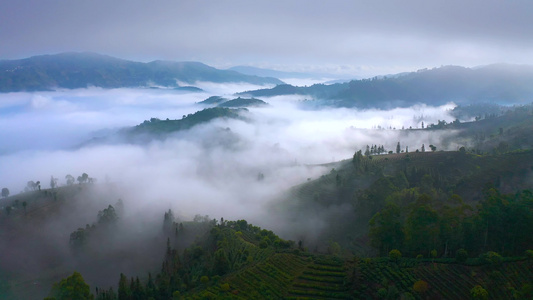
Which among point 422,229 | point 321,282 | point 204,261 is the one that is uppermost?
point 422,229

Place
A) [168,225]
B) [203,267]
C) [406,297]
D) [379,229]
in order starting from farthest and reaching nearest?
[168,225], [203,267], [379,229], [406,297]

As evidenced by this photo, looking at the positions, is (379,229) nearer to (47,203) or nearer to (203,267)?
(203,267)

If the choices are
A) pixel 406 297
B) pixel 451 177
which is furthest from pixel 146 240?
pixel 451 177

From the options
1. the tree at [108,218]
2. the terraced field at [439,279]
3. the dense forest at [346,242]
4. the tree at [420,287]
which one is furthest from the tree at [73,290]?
the tree at [108,218]

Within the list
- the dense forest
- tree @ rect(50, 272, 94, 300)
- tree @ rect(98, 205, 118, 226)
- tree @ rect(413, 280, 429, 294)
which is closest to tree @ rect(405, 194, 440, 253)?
the dense forest

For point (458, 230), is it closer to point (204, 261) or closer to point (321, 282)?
point (321, 282)

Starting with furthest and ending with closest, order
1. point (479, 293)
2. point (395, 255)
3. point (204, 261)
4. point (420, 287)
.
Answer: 1. point (204, 261)
2. point (395, 255)
3. point (420, 287)
4. point (479, 293)

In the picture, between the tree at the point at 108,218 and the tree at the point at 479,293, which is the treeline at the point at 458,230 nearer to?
the tree at the point at 479,293

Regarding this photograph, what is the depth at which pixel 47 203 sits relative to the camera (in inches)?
5340

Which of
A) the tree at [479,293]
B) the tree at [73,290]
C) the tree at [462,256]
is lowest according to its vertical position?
the tree at [73,290]

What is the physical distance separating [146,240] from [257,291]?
65661 millimetres

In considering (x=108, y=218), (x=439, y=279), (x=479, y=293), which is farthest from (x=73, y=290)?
(x=479, y=293)

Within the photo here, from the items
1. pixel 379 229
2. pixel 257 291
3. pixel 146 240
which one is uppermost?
pixel 379 229

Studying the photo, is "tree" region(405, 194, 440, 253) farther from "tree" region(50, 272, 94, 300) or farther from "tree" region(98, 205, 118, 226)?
"tree" region(98, 205, 118, 226)
